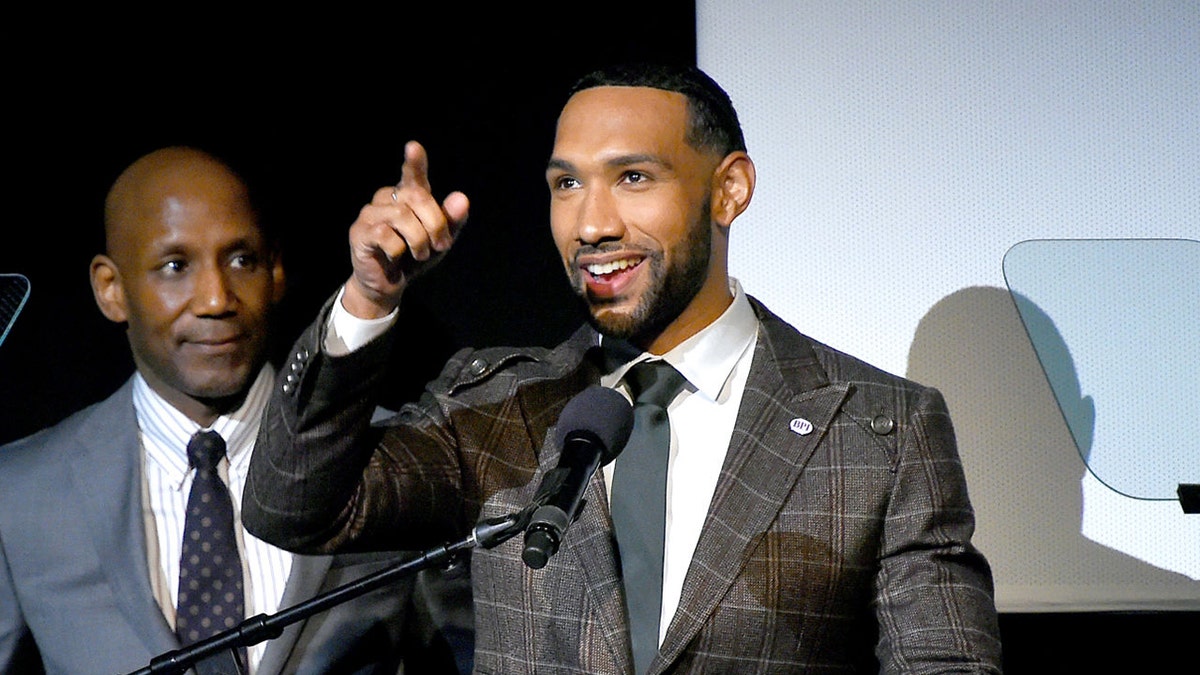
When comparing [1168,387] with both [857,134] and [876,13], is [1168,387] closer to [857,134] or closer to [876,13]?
[857,134]

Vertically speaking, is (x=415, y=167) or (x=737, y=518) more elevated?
(x=415, y=167)

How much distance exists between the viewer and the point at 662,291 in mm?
1942

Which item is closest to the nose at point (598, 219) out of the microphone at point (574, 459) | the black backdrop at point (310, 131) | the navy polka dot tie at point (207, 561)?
the microphone at point (574, 459)

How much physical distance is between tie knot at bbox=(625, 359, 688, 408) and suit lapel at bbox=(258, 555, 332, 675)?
2.12ft

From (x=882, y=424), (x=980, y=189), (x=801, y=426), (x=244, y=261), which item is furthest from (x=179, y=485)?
(x=980, y=189)

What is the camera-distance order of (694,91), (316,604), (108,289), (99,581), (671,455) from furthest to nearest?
(108,289) < (99,581) < (694,91) < (671,455) < (316,604)

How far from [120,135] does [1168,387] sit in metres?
1.97

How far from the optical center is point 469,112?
2.65 m

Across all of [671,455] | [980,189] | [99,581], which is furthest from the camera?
[980,189]

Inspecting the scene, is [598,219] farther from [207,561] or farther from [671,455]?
[207,561]

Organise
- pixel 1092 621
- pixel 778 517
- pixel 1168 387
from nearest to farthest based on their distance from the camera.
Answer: pixel 778 517
pixel 1168 387
pixel 1092 621

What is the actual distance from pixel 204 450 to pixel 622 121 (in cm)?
93

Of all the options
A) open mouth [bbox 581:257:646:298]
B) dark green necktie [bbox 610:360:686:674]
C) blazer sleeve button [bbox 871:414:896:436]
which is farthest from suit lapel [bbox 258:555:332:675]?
blazer sleeve button [bbox 871:414:896:436]

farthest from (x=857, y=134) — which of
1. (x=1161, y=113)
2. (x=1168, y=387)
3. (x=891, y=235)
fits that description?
(x=1168, y=387)
